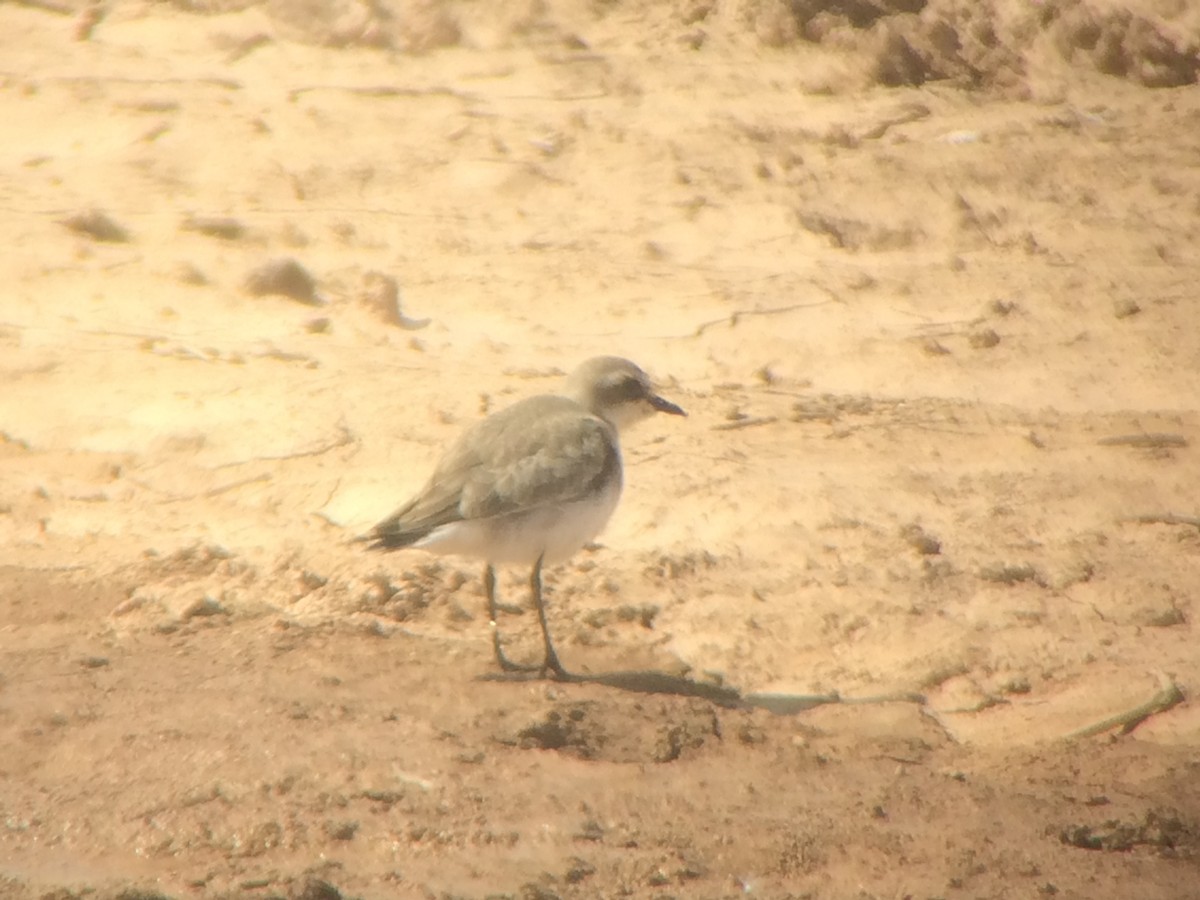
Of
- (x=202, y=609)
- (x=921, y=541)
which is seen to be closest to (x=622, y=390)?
(x=921, y=541)

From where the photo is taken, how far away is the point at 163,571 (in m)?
6.36

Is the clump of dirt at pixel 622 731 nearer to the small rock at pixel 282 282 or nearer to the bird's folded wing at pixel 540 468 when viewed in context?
the bird's folded wing at pixel 540 468

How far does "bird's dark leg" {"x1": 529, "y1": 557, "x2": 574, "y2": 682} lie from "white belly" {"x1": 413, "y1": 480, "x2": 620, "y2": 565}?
7cm

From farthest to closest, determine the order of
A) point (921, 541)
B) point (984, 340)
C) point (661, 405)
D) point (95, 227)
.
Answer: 1. point (95, 227)
2. point (984, 340)
3. point (661, 405)
4. point (921, 541)

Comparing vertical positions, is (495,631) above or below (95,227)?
above

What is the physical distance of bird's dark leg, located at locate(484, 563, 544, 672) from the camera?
5848 mm

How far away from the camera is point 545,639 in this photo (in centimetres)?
593

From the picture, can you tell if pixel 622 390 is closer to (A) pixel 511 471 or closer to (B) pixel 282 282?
(A) pixel 511 471

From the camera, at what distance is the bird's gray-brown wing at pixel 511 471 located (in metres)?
5.91

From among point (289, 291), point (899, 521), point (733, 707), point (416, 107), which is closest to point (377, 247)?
point (289, 291)

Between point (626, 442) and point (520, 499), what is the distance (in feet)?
5.18

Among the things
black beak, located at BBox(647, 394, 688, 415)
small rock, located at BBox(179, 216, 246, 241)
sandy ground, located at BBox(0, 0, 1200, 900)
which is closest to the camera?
sandy ground, located at BBox(0, 0, 1200, 900)

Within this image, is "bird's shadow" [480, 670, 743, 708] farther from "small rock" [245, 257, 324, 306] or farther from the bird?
"small rock" [245, 257, 324, 306]

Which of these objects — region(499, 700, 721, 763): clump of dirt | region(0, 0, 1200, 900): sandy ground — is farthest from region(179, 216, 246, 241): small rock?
region(499, 700, 721, 763): clump of dirt
